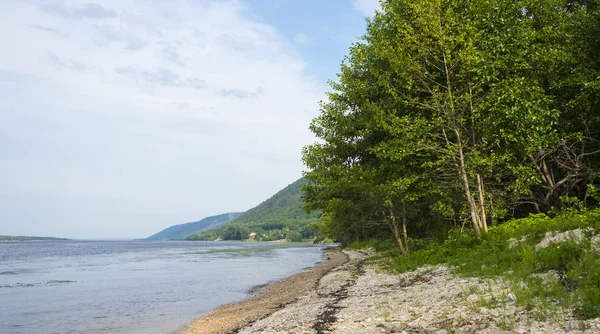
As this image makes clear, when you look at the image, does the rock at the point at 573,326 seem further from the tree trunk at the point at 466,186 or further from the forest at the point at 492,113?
the tree trunk at the point at 466,186

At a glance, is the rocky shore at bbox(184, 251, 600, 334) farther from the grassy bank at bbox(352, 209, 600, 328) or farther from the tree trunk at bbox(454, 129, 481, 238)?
the tree trunk at bbox(454, 129, 481, 238)

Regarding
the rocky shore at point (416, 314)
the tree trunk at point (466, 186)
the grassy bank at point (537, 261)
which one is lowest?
the rocky shore at point (416, 314)

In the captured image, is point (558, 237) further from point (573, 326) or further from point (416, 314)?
point (573, 326)

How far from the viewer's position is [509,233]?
20.9 metres

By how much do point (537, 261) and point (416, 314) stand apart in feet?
17.6

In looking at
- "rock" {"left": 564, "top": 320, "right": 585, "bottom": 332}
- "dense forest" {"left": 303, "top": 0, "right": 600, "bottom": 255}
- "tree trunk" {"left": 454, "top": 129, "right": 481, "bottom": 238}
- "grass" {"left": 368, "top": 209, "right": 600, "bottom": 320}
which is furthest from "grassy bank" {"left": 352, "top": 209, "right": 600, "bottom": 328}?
"dense forest" {"left": 303, "top": 0, "right": 600, "bottom": 255}

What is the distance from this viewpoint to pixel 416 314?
41.1 feet

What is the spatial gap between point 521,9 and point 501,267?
1737 centimetres

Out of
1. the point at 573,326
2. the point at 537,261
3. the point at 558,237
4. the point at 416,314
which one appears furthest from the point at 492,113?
the point at 573,326

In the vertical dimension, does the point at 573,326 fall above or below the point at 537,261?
below

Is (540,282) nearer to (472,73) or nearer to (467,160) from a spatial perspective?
(467,160)

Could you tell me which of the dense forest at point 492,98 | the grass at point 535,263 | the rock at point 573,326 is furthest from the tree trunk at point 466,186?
the rock at point 573,326

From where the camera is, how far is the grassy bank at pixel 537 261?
1014 cm

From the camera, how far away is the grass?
10000mm
